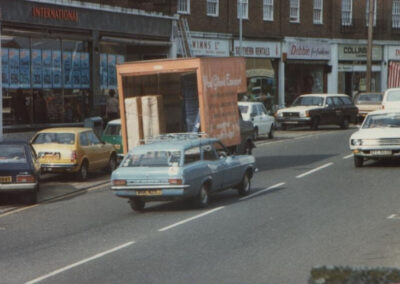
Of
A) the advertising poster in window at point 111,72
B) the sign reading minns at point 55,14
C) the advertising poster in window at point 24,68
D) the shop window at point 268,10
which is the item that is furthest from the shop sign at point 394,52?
the advertising poster in window at point 24,68

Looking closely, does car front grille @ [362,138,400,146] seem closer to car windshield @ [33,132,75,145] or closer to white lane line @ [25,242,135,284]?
car windshield @ [33,132,75,145]

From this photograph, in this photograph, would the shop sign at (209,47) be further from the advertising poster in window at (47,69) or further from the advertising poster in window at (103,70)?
the advertising poster in window at (47,69)

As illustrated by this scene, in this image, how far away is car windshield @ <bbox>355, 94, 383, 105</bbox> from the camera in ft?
167

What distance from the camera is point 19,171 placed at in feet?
68.0

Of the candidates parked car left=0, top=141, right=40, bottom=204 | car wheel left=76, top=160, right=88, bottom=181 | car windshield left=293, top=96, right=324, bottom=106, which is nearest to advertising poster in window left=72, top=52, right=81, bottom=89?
car wheel left=76, top=160, right=88, bottom=181

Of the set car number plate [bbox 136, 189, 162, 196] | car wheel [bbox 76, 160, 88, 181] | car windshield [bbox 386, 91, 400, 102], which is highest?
car windshield [bbox 386, 91, 400, 102]

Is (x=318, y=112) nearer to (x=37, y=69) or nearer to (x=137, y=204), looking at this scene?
(x=37, y=69)

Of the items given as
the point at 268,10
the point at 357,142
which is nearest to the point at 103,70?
the point at 357,142

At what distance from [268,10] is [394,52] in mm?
16644

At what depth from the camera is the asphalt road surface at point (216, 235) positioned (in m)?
12.7

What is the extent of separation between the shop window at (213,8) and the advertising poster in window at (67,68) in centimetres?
1386

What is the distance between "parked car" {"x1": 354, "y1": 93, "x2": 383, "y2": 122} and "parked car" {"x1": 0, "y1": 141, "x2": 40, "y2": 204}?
31.5m

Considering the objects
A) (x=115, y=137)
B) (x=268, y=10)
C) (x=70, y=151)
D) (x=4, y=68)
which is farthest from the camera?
(x=268, y=10)

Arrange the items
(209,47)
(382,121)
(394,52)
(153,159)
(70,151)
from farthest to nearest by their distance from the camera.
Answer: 1. (394,52)
2. (209,47)
3. (382,121)
4. (70,151)
5. (153,159)
